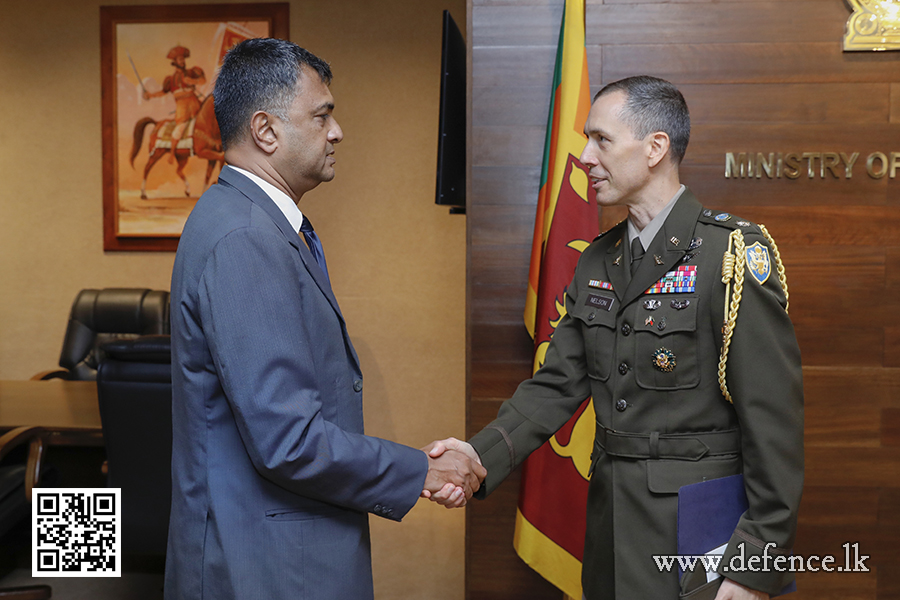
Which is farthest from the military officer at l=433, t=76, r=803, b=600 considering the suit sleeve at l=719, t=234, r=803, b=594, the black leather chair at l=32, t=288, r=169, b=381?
the black leather chair at l=32, t=288, r=169, b=381

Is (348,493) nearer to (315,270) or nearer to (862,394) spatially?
(315,270)

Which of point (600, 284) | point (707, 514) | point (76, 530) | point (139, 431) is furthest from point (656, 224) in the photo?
point (76, 530)

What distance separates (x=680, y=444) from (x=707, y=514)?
14cm

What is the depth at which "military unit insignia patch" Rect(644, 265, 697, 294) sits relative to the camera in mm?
1454

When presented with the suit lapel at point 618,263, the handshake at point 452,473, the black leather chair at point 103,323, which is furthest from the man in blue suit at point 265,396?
the black leather chair at point 103,323

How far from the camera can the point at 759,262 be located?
1.39 m

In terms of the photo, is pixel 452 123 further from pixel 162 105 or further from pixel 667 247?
pixel 162 105

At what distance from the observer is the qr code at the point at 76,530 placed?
255cm

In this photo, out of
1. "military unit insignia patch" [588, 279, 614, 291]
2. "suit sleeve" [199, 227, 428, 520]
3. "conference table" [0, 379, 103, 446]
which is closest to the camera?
"suit sleeve" [199, 227, 428, 520]

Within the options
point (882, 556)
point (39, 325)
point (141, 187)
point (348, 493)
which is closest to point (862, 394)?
point (882, 556)

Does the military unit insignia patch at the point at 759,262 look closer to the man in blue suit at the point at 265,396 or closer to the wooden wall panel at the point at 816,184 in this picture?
the man in blue suit at the point at 265,396

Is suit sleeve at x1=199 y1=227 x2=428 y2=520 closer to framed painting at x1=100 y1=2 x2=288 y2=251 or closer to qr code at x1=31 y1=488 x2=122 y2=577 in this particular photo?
qr code at x1=31 y1=488 x2=122 y2=577

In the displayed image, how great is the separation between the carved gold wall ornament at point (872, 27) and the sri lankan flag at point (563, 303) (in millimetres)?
881

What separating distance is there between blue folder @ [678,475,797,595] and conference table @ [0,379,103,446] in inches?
91.4
